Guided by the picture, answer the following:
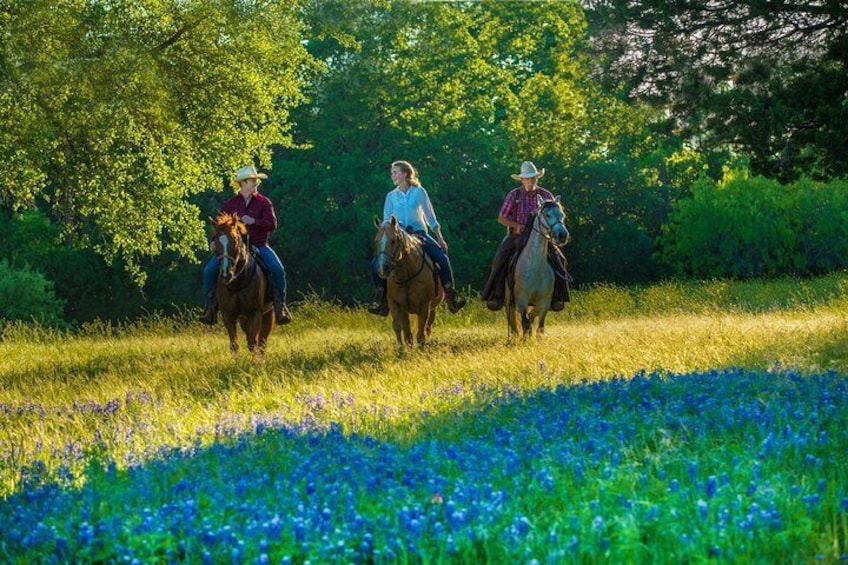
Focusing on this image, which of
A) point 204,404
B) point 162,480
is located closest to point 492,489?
point 162,480

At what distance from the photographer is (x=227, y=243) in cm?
1426

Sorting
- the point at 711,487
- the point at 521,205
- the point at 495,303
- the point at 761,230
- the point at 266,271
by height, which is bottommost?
the point at 761,230

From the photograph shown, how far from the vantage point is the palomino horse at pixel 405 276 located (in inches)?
567

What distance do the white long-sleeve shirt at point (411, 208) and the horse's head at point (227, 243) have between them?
2.00m

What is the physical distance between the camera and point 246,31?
18375 mm

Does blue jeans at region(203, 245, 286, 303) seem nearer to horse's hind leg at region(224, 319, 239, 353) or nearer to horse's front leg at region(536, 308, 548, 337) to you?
horse's hind leg at region(224, 319, 239, 353)

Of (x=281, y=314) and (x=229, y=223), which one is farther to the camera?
(x=281, y=314)

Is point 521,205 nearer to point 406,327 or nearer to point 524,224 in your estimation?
point 524,224

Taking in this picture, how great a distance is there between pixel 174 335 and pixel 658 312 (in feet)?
32.1

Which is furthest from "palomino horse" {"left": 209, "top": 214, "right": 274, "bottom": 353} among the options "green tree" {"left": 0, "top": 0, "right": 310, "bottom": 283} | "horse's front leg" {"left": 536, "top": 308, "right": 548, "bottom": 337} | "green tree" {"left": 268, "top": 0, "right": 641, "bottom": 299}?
"green tree" {"left": 268, "top": 0, "right": 641, "bottom": 299}

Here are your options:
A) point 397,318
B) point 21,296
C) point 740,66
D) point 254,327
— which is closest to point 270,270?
point 254,327

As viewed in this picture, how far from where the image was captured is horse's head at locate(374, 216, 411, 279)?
14.3 metres

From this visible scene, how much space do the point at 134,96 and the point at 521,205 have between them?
5708 mm

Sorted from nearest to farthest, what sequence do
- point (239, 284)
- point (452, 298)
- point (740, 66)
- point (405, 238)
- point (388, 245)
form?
1. point (388, 245)
2. point (405, 238)
3. point (239, 284)
4. point (452, 298)
5. point (740, 66)
